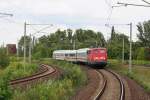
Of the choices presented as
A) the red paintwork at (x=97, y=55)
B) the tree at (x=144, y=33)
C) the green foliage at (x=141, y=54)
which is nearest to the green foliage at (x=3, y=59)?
the red paintwork at (x=97, y=55)

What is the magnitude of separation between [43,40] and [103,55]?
119 meters

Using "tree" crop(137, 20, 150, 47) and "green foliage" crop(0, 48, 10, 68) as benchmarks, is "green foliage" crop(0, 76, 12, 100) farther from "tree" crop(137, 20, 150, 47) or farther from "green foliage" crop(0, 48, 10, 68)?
"tree" crop(137, 20, 150, 47)

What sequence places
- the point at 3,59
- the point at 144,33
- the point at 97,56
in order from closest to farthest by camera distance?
the point at 97,56 → the point at 3,59 → the point at 144,33

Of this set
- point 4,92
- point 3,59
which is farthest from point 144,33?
point 4,92

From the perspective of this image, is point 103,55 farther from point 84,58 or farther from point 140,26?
point 140,26

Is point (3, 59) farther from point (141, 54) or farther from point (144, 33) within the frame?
point (144, 33)

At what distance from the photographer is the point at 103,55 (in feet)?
221

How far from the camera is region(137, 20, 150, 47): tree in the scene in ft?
473

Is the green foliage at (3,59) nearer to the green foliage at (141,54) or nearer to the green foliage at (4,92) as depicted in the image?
Answer: the green foliage at (141,54)

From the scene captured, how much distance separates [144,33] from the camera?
147 m

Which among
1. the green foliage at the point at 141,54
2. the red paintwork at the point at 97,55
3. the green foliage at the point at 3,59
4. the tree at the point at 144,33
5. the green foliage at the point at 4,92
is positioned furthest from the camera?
the tree at the point at 144,33

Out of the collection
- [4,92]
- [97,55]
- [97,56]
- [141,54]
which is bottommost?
[141,54]

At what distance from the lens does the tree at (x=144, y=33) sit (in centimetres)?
14414

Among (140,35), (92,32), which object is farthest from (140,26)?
(92,32)
